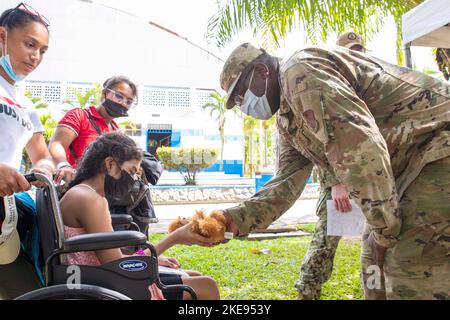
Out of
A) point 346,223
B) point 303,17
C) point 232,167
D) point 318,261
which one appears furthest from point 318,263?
point 232,167

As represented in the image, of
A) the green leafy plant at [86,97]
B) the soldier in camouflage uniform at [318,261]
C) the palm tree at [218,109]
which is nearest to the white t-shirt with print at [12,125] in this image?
the soldier in camouflage uniform at [318,261]

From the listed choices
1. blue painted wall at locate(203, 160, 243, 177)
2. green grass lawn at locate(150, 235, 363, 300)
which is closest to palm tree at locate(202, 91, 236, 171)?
blue painted wall at locate(203, 160, 243, 177)

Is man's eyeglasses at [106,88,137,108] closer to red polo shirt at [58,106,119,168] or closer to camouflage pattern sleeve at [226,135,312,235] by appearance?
red polo shirt at [58,106,119,168]

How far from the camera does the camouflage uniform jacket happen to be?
1210 mm

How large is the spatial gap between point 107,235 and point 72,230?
36 centimetres

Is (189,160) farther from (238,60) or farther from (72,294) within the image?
(72,294)

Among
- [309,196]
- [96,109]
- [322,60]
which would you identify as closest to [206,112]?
[309,196]

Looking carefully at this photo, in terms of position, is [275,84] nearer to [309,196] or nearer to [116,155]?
[116,155]

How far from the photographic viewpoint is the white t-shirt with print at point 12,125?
1.69 meters

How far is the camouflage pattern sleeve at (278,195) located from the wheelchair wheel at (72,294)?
588 millimetres

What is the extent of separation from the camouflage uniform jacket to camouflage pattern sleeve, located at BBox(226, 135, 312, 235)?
0.84ft

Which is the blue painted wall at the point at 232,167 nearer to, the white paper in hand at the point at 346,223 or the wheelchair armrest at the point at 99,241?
the white paper in hand at the point at 346,223

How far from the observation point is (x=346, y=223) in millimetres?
2148

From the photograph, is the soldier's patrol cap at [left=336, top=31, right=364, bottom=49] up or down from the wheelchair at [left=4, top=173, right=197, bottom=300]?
up
